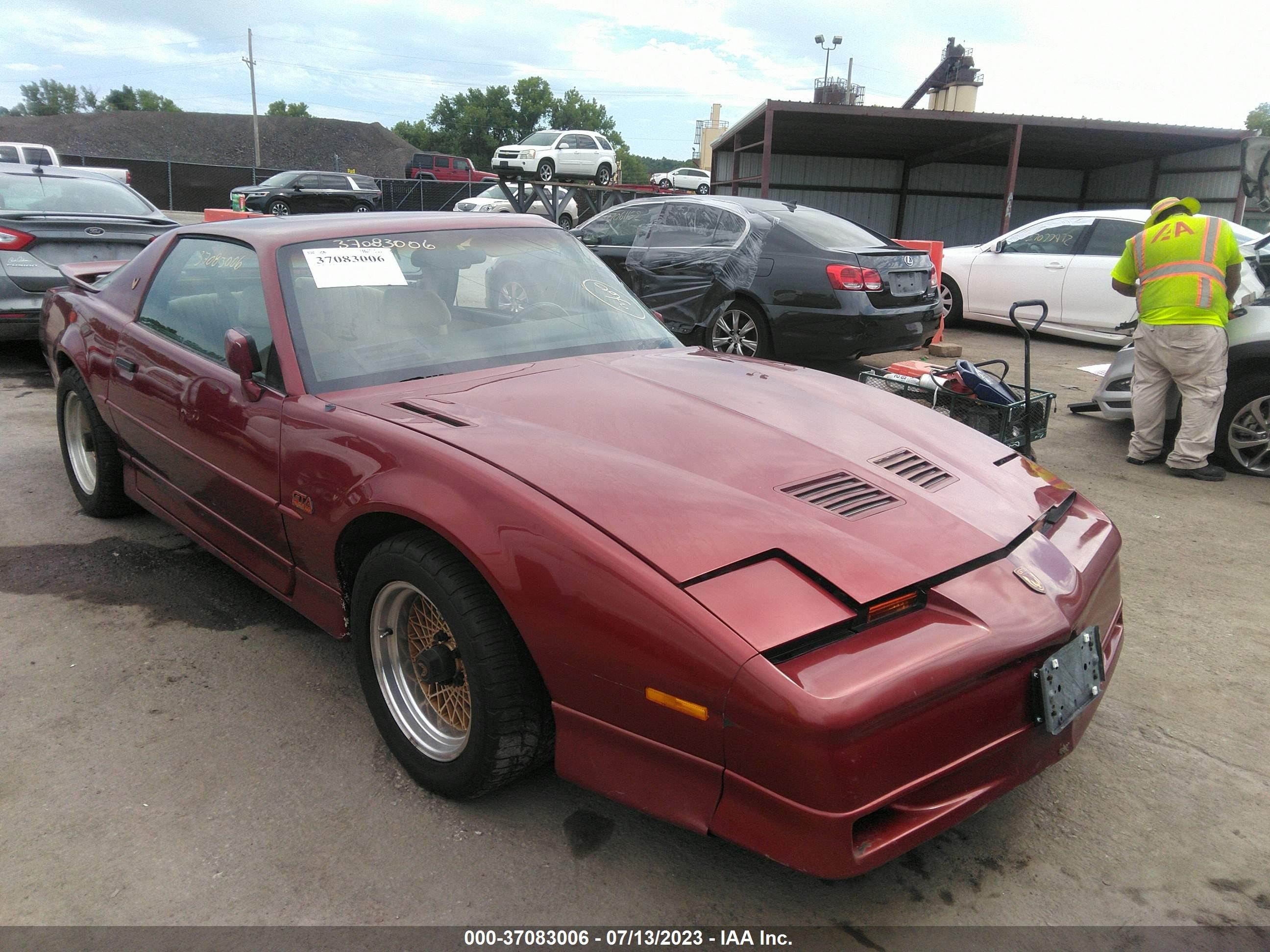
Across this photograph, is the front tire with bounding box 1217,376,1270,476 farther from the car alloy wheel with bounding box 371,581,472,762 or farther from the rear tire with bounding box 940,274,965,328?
the rear tire with bounding box 940,274,965,328

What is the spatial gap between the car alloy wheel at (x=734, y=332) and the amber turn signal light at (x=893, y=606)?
226 inches

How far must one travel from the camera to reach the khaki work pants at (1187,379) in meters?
5.44

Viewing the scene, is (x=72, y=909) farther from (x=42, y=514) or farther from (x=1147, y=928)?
(x=42, y=514)

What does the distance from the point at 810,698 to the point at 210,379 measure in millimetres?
2404

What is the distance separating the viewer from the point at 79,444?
4.44 meters

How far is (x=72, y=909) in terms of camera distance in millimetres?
2039

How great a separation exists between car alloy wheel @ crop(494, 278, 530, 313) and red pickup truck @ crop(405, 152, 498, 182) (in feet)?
115

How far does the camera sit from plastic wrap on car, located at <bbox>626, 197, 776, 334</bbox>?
7559 millimetres

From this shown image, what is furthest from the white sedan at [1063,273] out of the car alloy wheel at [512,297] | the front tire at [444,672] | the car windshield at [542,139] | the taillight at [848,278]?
the car windshield at [542,139]

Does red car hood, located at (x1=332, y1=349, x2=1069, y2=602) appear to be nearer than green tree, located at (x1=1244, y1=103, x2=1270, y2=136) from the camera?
Yes

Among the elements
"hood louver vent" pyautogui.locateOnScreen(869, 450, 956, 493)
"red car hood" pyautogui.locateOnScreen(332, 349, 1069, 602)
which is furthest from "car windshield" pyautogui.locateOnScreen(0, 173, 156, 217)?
"hood louver vent" pyautogui.locateOnScreen(869, 450, 956, 493)

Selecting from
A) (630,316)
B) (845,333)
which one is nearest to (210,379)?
(630,316)

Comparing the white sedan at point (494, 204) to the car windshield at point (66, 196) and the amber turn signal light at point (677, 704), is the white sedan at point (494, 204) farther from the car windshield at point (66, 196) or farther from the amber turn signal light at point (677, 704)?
the amber turn signal light at point (677, 704)

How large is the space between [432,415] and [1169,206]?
5254 mm
